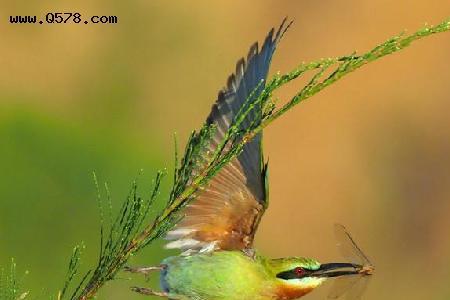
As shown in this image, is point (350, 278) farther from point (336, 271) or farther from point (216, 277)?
point (216, 277)

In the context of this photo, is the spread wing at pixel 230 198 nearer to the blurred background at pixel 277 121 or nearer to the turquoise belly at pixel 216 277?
the turquoise belly at pixel 216 277

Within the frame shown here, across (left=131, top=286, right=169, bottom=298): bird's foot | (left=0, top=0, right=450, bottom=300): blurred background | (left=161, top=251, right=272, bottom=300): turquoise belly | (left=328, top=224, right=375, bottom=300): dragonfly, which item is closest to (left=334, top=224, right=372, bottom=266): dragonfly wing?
(left=328, top=224, right=375, bottom=300): dragonfly

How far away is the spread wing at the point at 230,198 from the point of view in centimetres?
170

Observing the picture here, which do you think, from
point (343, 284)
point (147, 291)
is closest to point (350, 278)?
point (343, 284)

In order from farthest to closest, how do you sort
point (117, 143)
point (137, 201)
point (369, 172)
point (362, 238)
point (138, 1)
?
1. point (138, 1)
2. point (369, 172)
3. point (117, 143)
4. point (362, 238)
5. point (137, 201)

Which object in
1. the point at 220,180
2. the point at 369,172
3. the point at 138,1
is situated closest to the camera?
the point at 220,180

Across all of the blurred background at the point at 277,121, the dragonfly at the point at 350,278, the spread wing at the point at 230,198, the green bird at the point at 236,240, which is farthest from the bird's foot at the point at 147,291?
the blurred background at the point at 277,121

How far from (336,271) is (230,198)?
196 millimetres

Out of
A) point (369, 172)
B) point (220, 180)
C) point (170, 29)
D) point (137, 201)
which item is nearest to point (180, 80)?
point (170, 29)

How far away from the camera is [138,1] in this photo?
5.83m

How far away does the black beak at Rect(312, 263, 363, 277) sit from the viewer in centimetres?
161

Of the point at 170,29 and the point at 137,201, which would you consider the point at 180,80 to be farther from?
the point at 137,201

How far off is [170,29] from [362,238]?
169 cm

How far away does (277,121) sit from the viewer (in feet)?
17.4
